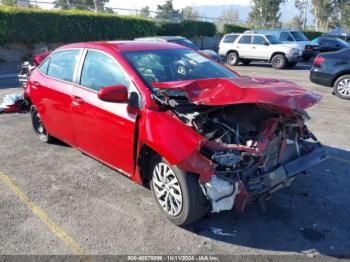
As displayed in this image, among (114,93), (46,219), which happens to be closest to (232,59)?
(114,93)

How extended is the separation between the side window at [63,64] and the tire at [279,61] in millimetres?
14854

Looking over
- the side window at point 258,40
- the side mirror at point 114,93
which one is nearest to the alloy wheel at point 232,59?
the side window at point 258,40

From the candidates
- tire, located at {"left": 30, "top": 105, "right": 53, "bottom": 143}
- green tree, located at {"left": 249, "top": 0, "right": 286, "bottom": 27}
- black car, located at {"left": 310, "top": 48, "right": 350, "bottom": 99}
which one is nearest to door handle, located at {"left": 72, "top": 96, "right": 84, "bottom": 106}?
tire, located at {"left": 30, "top": 105, "right": 53, "bottom": 143}

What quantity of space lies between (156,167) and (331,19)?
71.1 m

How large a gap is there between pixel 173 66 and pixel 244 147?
1.59 m

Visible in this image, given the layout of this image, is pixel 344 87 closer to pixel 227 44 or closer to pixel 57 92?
pixel 57 92

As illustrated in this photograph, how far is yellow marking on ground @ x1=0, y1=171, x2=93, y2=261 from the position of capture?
341 cm

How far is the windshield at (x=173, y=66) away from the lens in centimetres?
425

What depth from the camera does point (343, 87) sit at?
32.9ft

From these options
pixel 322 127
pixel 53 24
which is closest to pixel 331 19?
pixel 53 24

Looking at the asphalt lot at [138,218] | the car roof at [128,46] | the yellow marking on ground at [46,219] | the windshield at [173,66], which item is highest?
the car roof at [128,46]

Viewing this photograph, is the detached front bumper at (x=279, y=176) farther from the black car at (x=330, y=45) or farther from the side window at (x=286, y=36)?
the black car at (x=330, y=45)

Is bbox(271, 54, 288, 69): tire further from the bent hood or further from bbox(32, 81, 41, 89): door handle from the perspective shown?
the bent hood

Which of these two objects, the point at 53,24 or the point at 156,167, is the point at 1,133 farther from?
the point at 53,24
